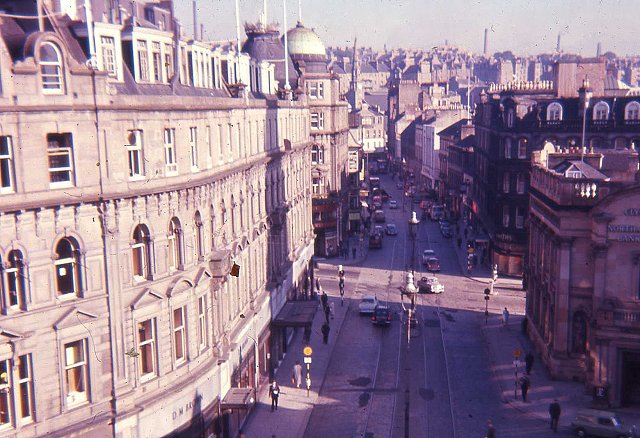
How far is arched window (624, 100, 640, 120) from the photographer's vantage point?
60938 mm

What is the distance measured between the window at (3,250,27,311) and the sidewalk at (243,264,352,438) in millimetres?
14973

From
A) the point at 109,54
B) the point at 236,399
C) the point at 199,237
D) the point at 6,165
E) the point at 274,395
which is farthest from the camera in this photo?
the point at 274,395

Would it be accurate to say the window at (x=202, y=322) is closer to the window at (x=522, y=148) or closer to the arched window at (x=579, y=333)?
the arched window at (x=579, y=333)

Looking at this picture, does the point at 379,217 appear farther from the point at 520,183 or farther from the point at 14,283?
the point at 14,283

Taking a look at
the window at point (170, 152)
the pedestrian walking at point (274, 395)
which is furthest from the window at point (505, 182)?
the window at point (170, 152)

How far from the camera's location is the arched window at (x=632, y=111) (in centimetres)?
6094

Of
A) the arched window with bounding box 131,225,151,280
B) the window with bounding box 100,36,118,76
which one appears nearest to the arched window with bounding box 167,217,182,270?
the arched window with bounding box 131,225,151,280

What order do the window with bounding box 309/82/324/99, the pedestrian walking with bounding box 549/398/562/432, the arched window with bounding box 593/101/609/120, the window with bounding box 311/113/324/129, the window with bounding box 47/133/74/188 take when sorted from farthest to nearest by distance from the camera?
1. the window with bounding box 311/113/324/129
2. the window with bounding box 309/82/324/99
3. the arched window with bounding box 593/101/609/120
4. the pedestrian walking with bounding box 549/398/562/432
5. the window with bounding box 47/133/74/188

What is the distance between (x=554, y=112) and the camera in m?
62.5

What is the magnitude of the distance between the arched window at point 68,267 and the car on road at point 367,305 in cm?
3179

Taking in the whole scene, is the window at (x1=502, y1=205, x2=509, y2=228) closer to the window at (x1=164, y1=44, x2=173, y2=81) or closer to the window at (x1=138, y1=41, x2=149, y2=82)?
the window at (x1=164, y1=44, x2=173, y2=81)

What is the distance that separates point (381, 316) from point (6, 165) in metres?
33.2

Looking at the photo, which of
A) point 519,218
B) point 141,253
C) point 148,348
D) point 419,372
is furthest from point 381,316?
point 141,253

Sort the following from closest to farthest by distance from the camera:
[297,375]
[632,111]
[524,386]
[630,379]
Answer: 1. [630,379]
2. [524,386]
3. [297,375]
4. [632,111]
